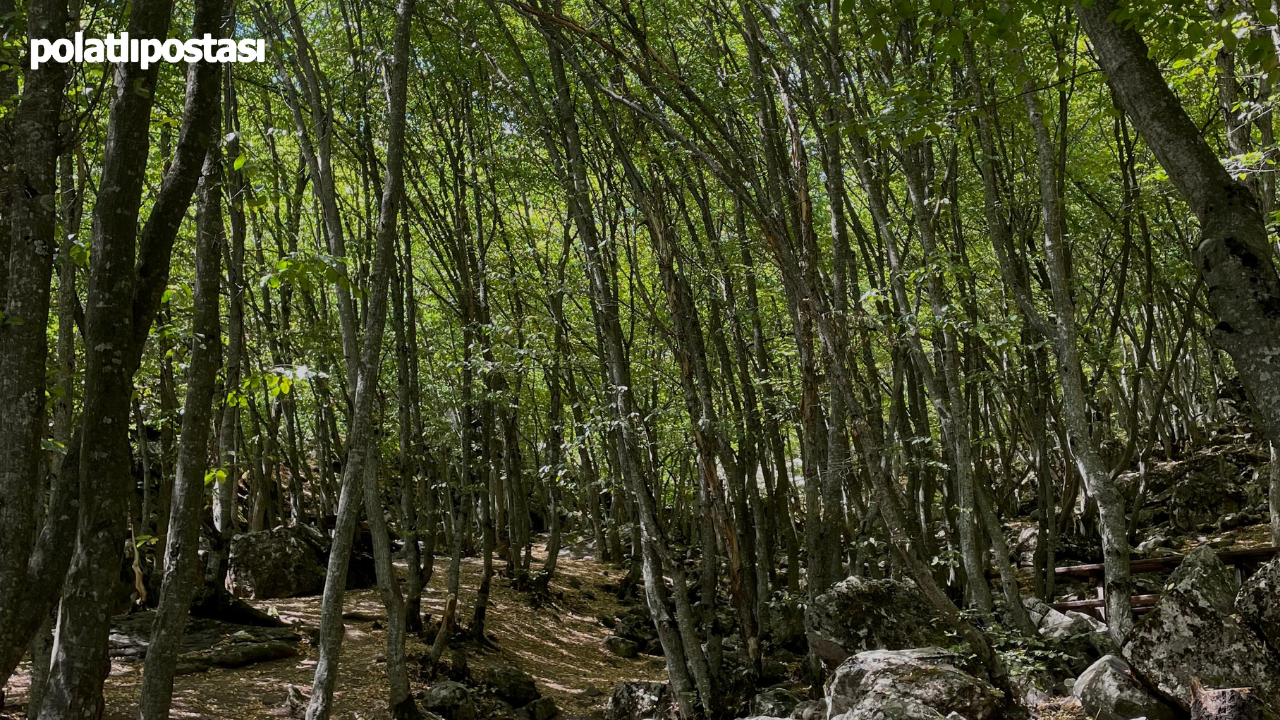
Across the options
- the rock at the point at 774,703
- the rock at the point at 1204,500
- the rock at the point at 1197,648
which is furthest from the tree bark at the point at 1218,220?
the rock at the point at 1204,500

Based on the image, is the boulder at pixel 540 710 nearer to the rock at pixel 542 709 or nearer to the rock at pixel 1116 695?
the rock at pixel 542 709

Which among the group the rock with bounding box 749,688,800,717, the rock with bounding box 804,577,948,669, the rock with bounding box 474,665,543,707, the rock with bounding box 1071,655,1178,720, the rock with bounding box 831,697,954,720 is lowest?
the rock with bounding box 749,688,800,717

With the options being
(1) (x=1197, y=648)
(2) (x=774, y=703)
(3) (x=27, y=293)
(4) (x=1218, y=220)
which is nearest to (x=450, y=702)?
(2) (x=774, y=703)

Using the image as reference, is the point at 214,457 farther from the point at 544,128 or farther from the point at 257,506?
the point at 544,128

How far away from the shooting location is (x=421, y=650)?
1179 cm

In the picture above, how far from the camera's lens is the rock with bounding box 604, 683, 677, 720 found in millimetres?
9469

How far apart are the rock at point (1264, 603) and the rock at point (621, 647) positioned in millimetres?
10141

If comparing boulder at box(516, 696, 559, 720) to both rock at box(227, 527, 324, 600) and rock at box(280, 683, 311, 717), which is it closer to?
rock at box(280, 683, 311, 717)

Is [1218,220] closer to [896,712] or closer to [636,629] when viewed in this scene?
[896,712]

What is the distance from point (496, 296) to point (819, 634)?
408 inches

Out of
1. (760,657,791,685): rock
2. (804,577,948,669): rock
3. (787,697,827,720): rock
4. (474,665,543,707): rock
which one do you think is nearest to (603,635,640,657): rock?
(760,657,791,685): rock

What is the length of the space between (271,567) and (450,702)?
6250mm

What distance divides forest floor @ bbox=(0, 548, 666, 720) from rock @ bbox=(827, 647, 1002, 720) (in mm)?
4914

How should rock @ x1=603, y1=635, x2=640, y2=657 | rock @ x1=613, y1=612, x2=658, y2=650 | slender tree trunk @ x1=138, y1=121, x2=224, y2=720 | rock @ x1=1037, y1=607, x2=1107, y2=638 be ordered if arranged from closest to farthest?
slender tree trunk @ x1=138, y1=121, x2=224, y2=720 < rock @ x1=1037, y1=607, x2=1107, y2=638 < rock @ x1=603, y1=635, x2=640, y2=657 < rock @ x1=613, y1=612, x2=658, y2=650
